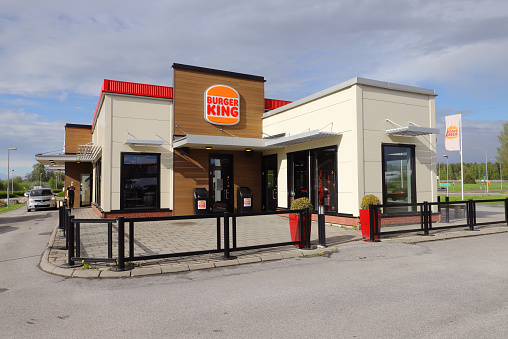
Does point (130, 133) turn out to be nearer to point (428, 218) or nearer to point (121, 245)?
point (121, 245)

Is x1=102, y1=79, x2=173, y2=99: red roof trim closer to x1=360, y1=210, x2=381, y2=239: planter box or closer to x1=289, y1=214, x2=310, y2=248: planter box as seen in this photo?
x1=289, y1=214, x2=310, y2=248: planter box

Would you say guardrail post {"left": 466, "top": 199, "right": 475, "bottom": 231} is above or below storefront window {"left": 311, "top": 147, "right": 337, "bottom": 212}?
below

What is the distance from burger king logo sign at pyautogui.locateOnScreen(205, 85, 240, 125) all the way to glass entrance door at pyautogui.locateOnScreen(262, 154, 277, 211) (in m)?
2.52

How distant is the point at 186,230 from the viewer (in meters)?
11.4

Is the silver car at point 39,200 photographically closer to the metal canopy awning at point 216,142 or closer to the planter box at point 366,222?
the metal canopy awning at point 216,142

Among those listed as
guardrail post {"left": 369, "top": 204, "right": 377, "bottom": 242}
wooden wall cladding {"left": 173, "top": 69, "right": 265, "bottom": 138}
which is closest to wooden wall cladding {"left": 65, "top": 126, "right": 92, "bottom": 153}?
wooden wall cladding {"left": 173, "top": 69, "right": 265, "bottom": 138}

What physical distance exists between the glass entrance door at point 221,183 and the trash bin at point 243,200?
0.32m

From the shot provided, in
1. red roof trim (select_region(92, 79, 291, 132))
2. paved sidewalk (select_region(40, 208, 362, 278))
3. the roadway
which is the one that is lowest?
the roadway

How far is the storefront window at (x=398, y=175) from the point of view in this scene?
12305 millimetres

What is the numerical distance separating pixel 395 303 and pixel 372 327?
38.2 inches

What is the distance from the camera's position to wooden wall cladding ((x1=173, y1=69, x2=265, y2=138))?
1567 centimetres

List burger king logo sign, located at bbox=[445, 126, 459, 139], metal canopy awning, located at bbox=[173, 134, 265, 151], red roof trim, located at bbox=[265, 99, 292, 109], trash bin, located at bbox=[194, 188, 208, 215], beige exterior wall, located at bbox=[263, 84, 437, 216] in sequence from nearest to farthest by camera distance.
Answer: beige exterior wall, located at bbox=[263, 84, 437, 216] < metal canopy awning, located at bbox=[173, 134, 265, 151] < trash bin, located at bbox=[194, 188, 208, 215] < red roof trim, located at bbox=[265, 99, 292, 109] < burger king logo sign, located at bbox=[445, 126, 459, 139]

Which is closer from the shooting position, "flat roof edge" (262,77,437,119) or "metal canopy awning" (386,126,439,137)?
"metal canopy awning" (386,126,439,137)

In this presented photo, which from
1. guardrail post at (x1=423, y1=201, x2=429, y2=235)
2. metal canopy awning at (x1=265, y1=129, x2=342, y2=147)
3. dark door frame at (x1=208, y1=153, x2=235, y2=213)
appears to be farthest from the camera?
dark door frame at (x1=208, y1=153, x2=235, y2=213)
